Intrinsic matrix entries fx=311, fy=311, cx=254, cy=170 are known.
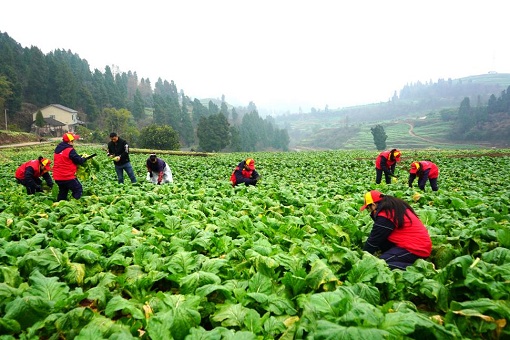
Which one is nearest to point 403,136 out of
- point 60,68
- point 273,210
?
point 60,68

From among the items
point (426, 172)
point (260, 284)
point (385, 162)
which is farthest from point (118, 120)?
point (260, 284)

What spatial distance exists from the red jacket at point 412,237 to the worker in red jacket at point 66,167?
8.50 m

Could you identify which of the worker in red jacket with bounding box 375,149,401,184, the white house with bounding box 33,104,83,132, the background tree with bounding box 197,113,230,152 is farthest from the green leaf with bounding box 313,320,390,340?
the white house with bounding box 33,104,83,132

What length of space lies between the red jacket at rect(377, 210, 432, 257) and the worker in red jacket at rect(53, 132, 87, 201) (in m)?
8.50

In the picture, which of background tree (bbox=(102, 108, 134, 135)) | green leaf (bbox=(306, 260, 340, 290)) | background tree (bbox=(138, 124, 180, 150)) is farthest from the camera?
background tree (bbox=(102, 108, 134, 135))

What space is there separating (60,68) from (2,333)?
4391 inches

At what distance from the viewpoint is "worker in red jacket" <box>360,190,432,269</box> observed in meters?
4.66

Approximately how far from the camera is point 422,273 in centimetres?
362

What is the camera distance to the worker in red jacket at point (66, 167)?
8.94m

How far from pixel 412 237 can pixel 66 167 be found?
354 inches

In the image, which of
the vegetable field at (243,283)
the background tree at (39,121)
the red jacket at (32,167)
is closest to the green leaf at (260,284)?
the vegetable field at (243,283)

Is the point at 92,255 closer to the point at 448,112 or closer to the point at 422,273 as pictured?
the point at 422,273

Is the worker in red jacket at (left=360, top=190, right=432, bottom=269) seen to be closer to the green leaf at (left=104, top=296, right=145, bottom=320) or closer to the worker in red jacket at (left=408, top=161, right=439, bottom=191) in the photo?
the green leaf at (left=104, top=296, right=145, bottom=320)

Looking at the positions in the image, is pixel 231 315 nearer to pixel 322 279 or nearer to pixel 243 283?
pixel 243 283
